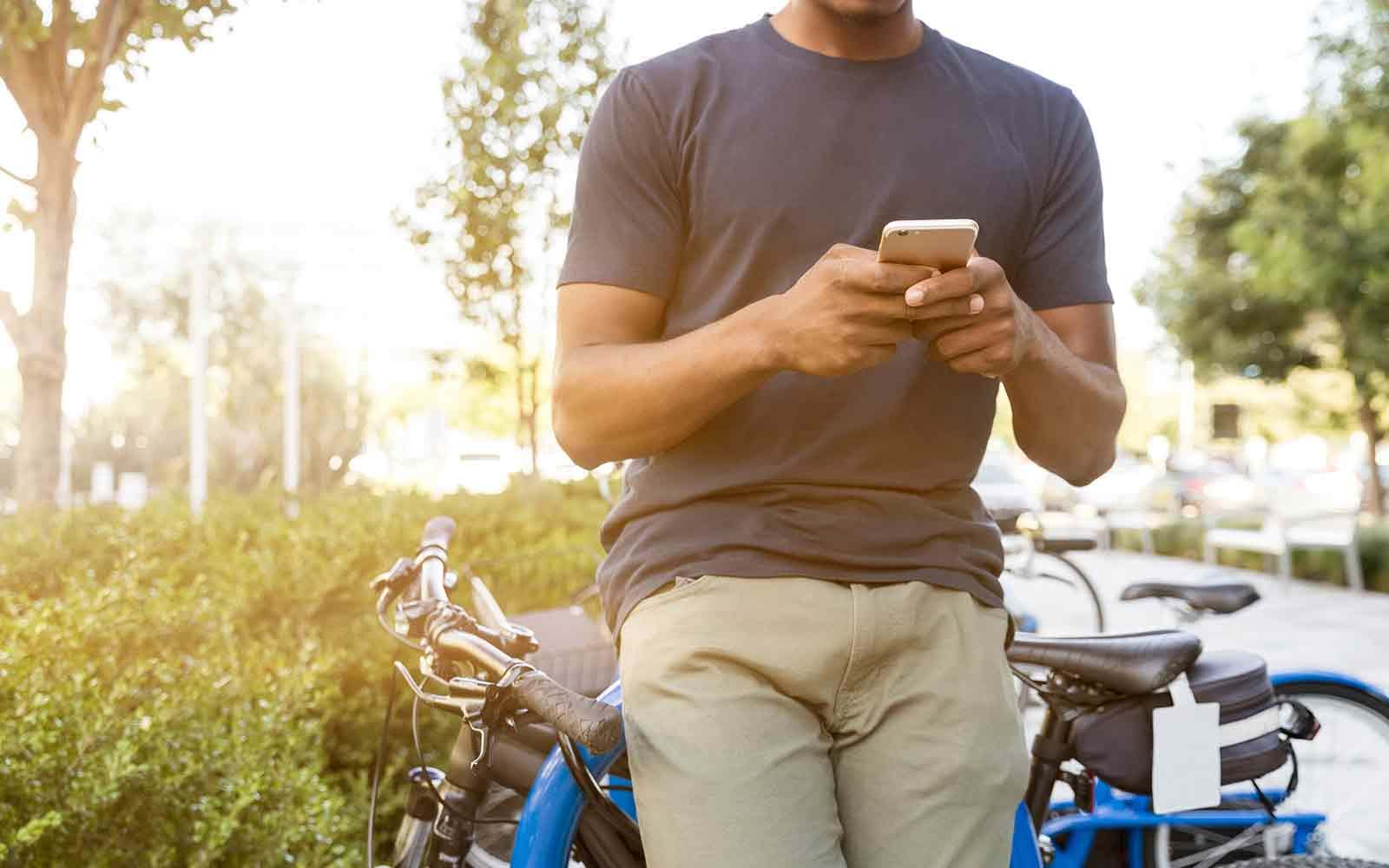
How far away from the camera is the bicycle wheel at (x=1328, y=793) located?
2791 mm

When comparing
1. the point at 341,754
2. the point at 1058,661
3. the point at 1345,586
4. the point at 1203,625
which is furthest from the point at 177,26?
the point at 1345,586

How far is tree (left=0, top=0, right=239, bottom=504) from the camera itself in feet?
17.2

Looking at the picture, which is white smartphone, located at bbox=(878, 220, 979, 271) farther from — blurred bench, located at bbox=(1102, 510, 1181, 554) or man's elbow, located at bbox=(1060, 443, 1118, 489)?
blurred bench, located at bbox=(1102, 510, 1181, 554)

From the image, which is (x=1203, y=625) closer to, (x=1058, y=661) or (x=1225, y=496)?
(x=1058, y=661)

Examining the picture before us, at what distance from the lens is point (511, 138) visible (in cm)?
1090

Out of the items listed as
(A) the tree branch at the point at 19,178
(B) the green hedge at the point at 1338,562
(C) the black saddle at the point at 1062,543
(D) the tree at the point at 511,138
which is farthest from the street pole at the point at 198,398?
(B) the green hedge at the point at 1338,562

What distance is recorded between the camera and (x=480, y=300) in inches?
465

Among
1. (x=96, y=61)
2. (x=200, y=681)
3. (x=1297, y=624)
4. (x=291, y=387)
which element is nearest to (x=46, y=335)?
(x=96, y=61)

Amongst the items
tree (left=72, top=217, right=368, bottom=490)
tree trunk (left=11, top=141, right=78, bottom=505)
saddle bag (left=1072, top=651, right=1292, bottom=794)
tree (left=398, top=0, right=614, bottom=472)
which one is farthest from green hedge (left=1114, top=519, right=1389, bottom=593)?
tree (left=72, top=217, right=368, bottom=490)

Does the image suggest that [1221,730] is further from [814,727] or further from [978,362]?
[978,362]

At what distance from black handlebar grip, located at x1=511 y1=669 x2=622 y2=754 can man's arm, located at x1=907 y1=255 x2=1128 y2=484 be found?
1.86 ft

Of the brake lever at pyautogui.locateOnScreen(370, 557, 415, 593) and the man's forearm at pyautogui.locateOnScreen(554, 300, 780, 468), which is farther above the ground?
the man's forearm at pyautogui.locateOnScreen(554, 300, 780, 468)

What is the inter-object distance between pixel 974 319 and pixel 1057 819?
168 cm

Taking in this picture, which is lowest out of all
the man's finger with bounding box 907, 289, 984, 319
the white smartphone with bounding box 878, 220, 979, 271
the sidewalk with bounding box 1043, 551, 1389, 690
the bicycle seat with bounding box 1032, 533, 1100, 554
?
the sidewalk with bounding box 1043, 551, 1389, 690
